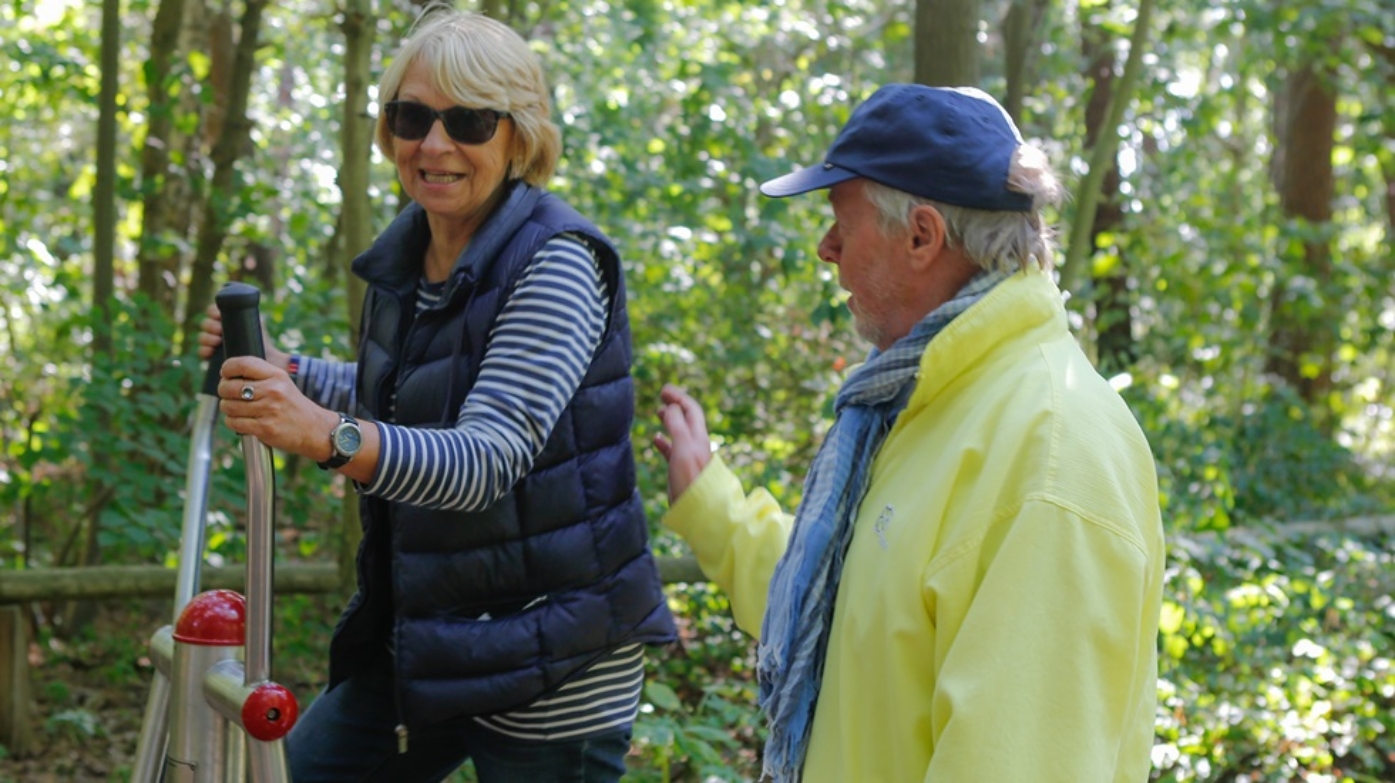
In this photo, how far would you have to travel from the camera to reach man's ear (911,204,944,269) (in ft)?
6.35

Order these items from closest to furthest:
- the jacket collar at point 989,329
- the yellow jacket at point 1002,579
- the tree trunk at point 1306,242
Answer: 1. the yellow jacket at point 1002,579
2. the jacket collar at point 989,329
3. the tree trunk at point 1306,242

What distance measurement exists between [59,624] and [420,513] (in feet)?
13.4

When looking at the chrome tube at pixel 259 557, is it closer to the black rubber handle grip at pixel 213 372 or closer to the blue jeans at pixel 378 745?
the blue jeans at pixel 378 745

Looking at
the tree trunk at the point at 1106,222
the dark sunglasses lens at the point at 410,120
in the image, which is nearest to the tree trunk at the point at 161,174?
the dark sunglasses lens at the point at 410,120

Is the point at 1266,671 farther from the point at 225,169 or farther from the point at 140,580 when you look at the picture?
the point at 225,169

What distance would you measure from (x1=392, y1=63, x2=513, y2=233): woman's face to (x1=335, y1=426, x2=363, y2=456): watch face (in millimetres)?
585

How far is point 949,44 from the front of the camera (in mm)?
4250

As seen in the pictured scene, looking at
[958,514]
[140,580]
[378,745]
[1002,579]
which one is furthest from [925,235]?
[140,580]

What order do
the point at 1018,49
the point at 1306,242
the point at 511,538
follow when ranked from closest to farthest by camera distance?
the point at 511,538
the point at 1018,49
the point at 1306,242

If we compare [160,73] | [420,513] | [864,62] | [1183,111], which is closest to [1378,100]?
[1183,111]

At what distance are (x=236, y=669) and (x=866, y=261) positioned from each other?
1.12 meters

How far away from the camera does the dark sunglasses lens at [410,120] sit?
254 cm

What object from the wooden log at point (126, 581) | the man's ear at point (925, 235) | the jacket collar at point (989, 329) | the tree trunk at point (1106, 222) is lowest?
the wooden log at point (126, 581)

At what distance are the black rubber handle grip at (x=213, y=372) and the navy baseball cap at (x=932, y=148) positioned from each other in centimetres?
127
